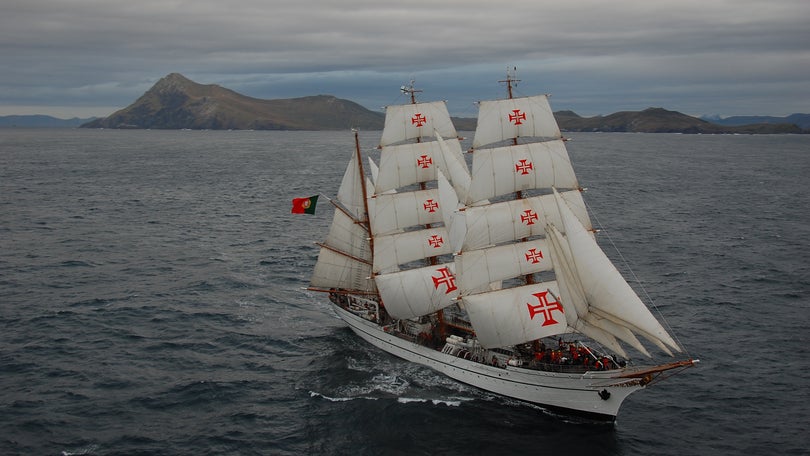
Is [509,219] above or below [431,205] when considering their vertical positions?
below

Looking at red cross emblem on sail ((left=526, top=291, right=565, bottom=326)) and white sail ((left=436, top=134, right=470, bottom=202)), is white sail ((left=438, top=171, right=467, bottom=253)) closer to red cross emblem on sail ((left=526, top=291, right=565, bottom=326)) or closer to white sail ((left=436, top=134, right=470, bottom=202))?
white sail ((left=436, top=134, right=470, bottom=202))

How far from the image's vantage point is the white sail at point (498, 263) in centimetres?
5003

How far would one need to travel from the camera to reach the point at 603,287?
43.7 meters

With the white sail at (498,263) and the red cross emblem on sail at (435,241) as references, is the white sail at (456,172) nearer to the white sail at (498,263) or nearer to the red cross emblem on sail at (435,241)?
the red cross emblem on sail at (435,241)

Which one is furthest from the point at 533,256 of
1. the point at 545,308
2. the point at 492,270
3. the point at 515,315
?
the point at 515,315

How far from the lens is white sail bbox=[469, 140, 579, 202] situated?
166 feet

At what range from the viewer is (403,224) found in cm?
5675

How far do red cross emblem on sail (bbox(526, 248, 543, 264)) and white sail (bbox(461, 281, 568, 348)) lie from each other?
8.13 ft

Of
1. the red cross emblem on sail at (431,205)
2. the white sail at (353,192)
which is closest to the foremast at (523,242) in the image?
the red cross emblem on sail at (431,205)

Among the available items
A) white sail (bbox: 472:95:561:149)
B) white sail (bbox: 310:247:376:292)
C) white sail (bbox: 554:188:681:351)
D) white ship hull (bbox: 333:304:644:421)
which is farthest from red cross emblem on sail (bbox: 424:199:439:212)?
white sail (bbox: 554:188:681:351)

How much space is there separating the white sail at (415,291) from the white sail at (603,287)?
12.9 metres

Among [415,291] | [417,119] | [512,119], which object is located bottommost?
[415,291]

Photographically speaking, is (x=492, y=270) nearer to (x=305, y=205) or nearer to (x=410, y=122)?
(x=410, y=122)

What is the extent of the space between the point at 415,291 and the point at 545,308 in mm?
10699
